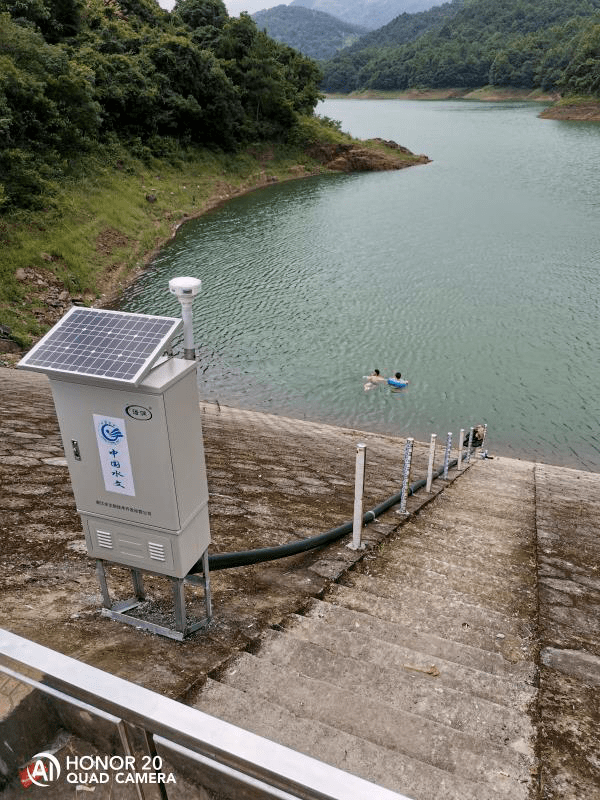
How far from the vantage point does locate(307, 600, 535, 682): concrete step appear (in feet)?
11.9

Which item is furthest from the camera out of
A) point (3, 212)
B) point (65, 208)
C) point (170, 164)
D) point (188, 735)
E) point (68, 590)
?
point (170, 164)

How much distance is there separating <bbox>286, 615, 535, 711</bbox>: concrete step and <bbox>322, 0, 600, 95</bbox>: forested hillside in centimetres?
8994

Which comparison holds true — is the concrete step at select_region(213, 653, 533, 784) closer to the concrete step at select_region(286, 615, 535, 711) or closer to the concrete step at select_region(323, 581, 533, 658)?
the concrete step at select_region(286, 615, 535, 711)

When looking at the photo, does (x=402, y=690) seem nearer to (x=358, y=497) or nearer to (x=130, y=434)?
(x=358, y=497)

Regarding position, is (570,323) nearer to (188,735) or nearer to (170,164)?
(188,735)

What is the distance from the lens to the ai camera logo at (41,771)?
2.00m

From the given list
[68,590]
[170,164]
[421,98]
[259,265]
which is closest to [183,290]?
[68,590]

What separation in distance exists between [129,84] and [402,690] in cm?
Result: 4198

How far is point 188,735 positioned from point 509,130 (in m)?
74.5

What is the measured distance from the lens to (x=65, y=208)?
26.1m

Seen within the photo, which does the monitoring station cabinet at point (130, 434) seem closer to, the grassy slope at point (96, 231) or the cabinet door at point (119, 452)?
the cabinet door at point (119, 452)

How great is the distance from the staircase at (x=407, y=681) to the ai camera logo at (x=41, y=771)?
3.11 feet

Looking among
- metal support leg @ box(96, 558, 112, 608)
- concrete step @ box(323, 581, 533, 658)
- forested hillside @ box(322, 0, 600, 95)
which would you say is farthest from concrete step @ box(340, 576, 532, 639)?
forested hillside @ box(322, 0, 600, 95)

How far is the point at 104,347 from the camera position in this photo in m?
3.17
